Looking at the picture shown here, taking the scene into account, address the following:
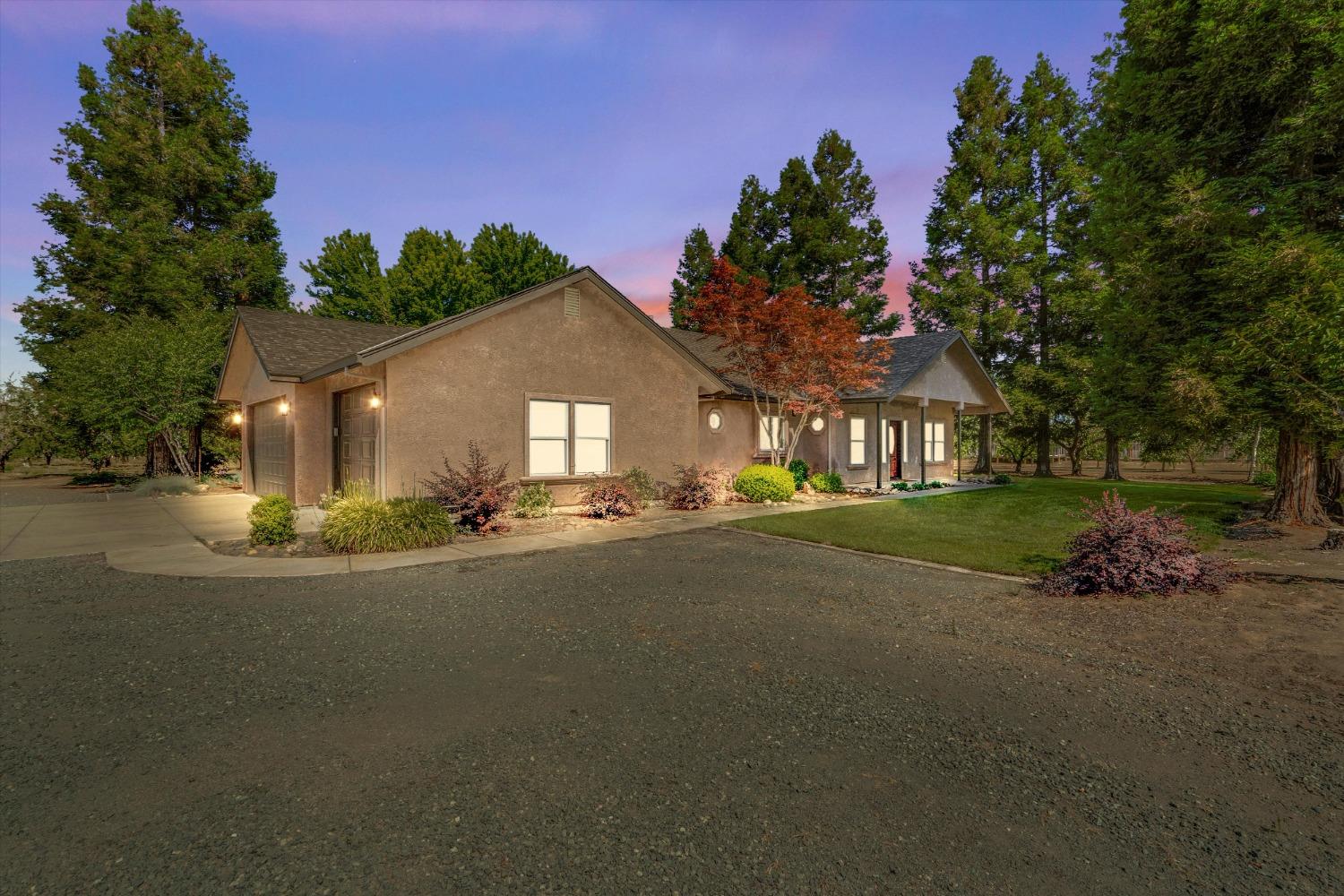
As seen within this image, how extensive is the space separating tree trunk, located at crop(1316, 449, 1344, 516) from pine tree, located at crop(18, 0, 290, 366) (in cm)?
3765

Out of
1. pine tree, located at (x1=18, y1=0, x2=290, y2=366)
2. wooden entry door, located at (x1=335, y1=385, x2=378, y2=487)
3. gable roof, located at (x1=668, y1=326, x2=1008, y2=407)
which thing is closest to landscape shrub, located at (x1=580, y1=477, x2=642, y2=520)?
wooden entry door, located at (x1=335, y1=385, x2=378, y2=487)

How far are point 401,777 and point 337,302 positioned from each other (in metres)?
45.3

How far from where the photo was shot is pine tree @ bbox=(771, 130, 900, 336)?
35.9 metres

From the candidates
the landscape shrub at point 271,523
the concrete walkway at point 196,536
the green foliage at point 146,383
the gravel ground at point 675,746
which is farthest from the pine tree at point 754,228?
the gravel ground at point 675,746

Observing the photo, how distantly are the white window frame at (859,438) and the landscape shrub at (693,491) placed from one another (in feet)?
26.7

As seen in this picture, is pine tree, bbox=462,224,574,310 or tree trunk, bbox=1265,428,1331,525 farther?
pine tree, bbox=462,224,574,310

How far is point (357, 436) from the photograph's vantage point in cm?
1320

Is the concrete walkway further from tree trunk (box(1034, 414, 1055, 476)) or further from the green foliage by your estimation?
tree trunk (box(1034, 414, 1055, 476))

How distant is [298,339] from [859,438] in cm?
1795

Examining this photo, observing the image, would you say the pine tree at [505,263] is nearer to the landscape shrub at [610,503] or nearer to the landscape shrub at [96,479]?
the landscape shrub at [96,479]

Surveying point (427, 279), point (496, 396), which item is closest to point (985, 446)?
point (496, 396)

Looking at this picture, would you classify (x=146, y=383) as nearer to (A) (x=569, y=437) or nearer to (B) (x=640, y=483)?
(A) (x=569, y=437)

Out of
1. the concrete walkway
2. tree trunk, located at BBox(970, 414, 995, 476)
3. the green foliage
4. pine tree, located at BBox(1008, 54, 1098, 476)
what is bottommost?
the concrete walkway

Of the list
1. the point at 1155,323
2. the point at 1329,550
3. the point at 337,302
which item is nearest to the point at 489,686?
the point at 1329,550
